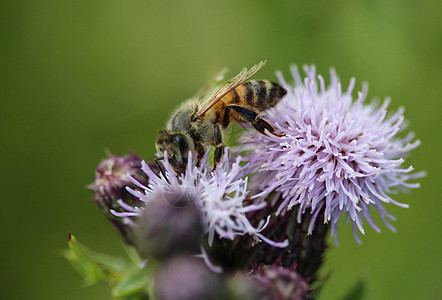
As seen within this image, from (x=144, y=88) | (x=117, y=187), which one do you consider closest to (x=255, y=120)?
(x=117, y=187)

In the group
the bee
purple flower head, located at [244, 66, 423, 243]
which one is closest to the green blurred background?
purple flower head, located at [244, 66, 423, 243]

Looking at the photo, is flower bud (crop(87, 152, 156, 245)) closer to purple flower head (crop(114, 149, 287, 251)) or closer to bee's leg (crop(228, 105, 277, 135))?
purple flower head (crop(114, 149, 287, 251))

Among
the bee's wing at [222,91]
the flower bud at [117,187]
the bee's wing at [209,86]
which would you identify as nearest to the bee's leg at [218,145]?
the bee's wing at [222,91]

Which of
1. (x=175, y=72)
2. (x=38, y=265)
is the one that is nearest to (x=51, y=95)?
(x=175, y=72)

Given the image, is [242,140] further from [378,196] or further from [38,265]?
[38,265]

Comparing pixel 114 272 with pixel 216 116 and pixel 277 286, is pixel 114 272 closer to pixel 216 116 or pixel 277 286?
pixel 216 116
